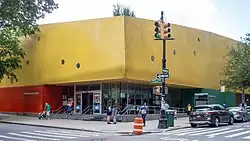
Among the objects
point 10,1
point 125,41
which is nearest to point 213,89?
point 125,41

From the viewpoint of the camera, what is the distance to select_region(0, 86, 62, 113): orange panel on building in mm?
41438

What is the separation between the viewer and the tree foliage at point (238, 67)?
45.9 metres

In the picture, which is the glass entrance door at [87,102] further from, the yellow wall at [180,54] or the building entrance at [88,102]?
the yellow wall at [180,54]

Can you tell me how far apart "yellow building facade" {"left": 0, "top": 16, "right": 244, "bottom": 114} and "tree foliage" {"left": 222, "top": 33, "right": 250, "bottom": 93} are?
15.2 ft

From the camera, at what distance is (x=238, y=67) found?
4641 cm

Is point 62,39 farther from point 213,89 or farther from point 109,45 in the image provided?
point 213,89

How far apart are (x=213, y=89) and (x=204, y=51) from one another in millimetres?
5476

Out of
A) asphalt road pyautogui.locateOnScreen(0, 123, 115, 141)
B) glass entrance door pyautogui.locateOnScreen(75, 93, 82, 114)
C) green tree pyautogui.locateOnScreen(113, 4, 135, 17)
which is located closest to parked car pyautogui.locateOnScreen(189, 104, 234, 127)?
asphalt road pyautogui.locateOnScreen(0, 123, 115, 141)

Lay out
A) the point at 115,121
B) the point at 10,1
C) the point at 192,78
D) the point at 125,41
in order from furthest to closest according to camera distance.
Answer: the point at 192,78
the point at 125,41
the point at 115,121
the point at 10,1

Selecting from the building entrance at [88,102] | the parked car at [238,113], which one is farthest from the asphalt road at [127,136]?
the building entrance at [88,102]

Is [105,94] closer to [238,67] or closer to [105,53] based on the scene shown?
[105,53]

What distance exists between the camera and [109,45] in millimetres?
36781

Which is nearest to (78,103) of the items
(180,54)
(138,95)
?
(138,95)

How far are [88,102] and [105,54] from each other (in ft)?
24.3
